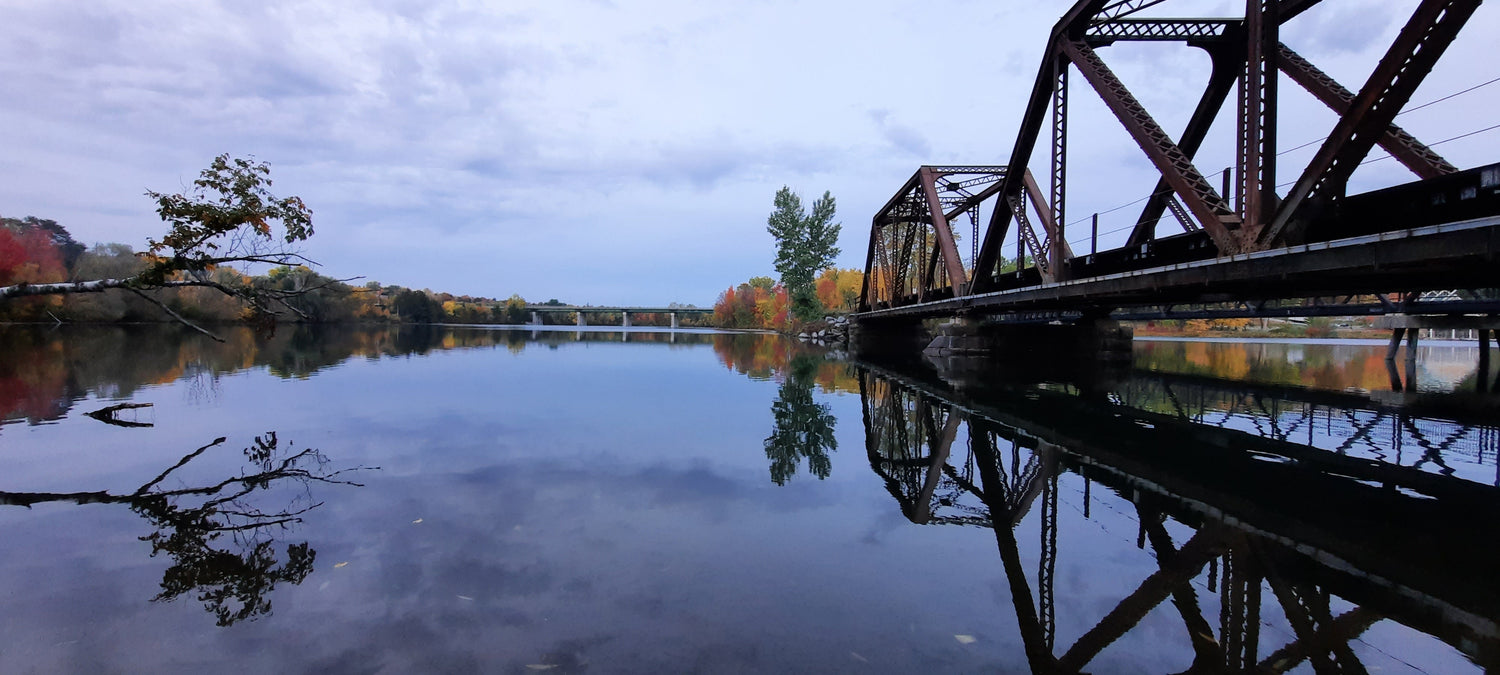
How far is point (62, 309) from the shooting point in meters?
56.6

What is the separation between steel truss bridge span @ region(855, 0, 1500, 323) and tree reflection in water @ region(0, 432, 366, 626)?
13.1 m

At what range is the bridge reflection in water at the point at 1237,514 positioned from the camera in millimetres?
4422

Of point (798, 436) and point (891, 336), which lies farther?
point (891, 336)

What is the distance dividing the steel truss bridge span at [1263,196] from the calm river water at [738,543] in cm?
297

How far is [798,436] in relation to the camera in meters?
12.0

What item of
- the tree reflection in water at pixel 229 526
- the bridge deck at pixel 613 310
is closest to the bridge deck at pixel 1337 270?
the tree reflection in water at pixel 229 526

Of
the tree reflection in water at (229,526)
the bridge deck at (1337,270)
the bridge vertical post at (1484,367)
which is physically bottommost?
the tree reflection in water at (229,526)

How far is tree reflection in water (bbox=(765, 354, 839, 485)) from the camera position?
31.3 feet

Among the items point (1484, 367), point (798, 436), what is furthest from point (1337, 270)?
point (1484, 367)

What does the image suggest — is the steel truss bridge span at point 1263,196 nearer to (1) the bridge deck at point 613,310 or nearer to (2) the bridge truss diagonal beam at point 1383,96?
(2) the bridge truss diagonal beam at point 1383,96

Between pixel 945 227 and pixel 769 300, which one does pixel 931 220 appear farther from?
pixel 769 300

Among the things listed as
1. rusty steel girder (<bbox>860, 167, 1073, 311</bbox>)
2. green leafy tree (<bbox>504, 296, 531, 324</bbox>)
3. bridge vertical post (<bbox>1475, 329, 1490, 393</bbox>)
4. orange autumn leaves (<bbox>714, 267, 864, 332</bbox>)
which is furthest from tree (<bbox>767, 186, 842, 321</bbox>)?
green leafy tree (<bbox>504, 296, 531, 324</bbox>)

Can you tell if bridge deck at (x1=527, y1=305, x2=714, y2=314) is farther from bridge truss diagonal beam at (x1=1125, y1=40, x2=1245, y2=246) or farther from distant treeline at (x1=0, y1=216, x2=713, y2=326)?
bridge truss diagonal beam at (x1=1125, y1=40, x2=1245, y2=246)

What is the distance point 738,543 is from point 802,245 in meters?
76.9
